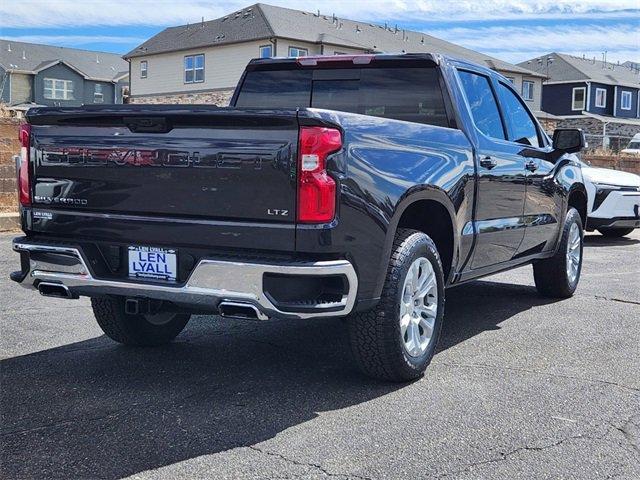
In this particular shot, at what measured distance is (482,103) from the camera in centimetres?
625

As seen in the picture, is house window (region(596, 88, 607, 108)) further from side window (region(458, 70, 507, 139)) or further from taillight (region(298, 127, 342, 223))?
taillight (region(298, 127, 342, 223))

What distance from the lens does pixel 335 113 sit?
421cm

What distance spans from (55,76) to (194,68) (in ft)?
73.6

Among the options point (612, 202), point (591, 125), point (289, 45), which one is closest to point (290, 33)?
point (289, 45)

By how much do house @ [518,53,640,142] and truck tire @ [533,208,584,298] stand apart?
4714 centimetres

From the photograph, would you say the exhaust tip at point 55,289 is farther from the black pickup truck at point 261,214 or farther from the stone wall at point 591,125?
the stone wall at point 591,125

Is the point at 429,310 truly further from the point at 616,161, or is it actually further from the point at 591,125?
the point at 591,125

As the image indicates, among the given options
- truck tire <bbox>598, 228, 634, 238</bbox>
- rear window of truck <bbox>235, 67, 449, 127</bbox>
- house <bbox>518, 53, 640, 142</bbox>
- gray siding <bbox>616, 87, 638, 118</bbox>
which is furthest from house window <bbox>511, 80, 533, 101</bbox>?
rear window of truck <bbox>235, 67, 449, 127</bbox>

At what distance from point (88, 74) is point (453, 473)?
210ft

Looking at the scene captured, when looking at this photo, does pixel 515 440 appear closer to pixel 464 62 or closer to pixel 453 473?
pixel 453 473

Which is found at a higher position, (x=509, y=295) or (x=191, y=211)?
(x=191, y=211)

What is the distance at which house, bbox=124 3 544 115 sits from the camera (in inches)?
1554

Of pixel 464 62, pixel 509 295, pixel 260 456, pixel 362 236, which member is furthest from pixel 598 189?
pixel 260 456

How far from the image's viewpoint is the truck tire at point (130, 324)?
5465mm
